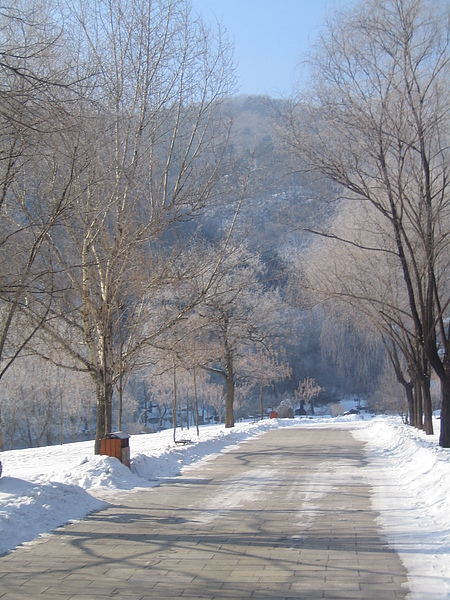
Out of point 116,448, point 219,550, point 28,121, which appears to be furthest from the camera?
point 116,448

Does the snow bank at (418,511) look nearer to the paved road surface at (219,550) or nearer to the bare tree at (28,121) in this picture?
the paved road surface at (219,550)

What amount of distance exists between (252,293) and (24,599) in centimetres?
2967

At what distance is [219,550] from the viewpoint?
238 inches

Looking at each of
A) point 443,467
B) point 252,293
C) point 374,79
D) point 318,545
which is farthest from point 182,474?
point 252,293

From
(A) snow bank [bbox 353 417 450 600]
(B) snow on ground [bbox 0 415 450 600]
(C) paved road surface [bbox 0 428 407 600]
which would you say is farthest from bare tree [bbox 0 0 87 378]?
(A) snow bank [bbox 353 417 450 600]

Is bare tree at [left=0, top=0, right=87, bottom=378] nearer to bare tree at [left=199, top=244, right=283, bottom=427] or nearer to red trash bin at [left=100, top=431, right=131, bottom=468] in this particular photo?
red trash bin at [left=100, top=431, right=131, bottom=468]

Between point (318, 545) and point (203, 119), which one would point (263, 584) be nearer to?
point (318, 545)

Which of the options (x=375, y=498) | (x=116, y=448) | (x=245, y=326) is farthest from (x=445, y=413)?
(x=245, y=326)

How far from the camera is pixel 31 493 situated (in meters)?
8.04

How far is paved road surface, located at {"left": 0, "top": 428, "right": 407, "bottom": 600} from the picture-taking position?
4840mm

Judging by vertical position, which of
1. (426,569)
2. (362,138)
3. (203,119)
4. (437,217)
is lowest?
(426,569)

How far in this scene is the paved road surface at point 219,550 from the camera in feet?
15.9

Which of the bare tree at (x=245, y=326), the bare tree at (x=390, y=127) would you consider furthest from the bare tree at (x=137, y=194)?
the bare tree at (x=245, y=326)

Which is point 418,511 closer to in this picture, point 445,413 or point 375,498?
point 375,498
